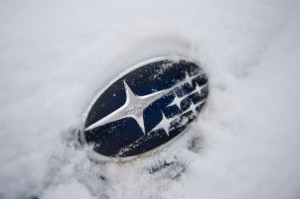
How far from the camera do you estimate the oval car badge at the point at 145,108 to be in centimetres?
118

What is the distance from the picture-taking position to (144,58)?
1263 mm

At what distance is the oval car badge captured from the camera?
1179mm

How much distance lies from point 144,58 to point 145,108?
225mm

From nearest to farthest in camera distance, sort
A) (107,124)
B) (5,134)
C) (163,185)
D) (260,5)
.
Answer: (5,134)
(107,124)
(163,185)
(260,5)

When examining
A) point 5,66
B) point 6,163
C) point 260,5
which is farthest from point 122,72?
point 260,5

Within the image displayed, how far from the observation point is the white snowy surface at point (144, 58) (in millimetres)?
1096

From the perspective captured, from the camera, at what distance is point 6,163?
106 centimetres

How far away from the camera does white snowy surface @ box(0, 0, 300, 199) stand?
1096mm

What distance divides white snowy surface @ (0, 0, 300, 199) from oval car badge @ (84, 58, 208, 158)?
5cm

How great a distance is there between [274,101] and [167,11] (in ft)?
2.40

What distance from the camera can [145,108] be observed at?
1.23 metres

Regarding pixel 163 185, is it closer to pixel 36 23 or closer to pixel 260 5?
pixel 36 23

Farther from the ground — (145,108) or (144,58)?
(144,58)

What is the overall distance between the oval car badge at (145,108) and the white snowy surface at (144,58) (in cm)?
5
